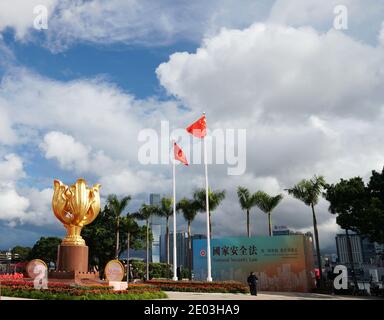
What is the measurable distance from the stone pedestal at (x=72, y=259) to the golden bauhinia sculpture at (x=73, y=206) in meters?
0.35

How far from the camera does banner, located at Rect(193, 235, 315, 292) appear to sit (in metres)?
24.9

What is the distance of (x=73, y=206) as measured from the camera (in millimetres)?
20688

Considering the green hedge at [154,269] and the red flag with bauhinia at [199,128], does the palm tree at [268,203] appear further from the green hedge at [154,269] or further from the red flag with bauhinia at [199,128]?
the green hedge at [154,269]

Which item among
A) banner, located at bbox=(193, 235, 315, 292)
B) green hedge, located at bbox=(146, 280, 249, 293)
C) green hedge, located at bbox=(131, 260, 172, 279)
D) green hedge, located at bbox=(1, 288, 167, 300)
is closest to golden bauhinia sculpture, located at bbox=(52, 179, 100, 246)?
green hedge, located at bbox=(1, 288, 167, 300)

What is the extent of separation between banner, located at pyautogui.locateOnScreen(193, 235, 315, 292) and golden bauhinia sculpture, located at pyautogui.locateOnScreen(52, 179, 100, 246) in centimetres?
1011

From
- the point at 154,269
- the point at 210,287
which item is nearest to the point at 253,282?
the point at 210,287

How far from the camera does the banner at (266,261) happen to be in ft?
81.7

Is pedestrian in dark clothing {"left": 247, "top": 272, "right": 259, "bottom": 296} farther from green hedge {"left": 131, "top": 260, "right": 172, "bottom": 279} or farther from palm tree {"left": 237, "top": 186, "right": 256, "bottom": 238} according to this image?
green hedge {"left": 131, "top": 260, "right": 172, "bottom": 279}

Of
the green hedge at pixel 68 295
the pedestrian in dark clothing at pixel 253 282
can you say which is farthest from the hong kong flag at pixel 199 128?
the green hedge at pixel 68 295

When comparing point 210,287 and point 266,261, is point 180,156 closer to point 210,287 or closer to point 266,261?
point 210,287

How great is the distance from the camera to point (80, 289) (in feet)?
50.3

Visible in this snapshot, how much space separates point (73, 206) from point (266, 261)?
13.3m
